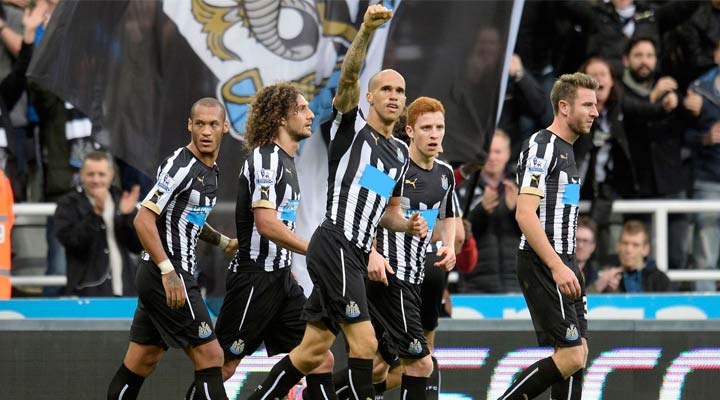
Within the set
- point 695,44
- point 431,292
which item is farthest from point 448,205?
point 695,44

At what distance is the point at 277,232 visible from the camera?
8133 mm

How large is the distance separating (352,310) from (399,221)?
73cm

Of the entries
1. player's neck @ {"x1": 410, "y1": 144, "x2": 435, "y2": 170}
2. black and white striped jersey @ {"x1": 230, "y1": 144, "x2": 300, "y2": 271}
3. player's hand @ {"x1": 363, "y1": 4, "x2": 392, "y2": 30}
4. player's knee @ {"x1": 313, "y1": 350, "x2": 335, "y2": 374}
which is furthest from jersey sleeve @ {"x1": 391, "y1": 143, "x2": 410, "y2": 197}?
player's knee @ {"x1": 313, "y1": 350, "x2": 335, "y2": 374}

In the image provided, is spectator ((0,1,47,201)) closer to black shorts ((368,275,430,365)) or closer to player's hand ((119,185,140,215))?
player's hand ((119,185,140,215))

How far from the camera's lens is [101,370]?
30.7 ft

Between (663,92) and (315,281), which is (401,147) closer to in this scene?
(315,281)

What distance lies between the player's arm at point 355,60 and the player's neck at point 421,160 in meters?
1.00

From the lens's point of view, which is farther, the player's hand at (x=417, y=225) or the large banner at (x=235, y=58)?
the large banner at (x=235, y=58)

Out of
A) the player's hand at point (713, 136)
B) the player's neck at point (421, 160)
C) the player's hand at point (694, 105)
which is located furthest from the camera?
the player's hand at point (694, 105)

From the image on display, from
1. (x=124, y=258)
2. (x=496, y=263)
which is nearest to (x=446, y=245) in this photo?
(x=496, y=263)

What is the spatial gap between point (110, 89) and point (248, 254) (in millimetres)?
2378

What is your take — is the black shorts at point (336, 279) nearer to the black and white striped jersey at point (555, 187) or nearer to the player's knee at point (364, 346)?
the player's knee at point (364, 346)

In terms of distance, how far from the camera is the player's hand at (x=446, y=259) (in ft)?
28.3

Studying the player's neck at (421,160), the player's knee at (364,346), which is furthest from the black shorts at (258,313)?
the player's neck at (421,160)
